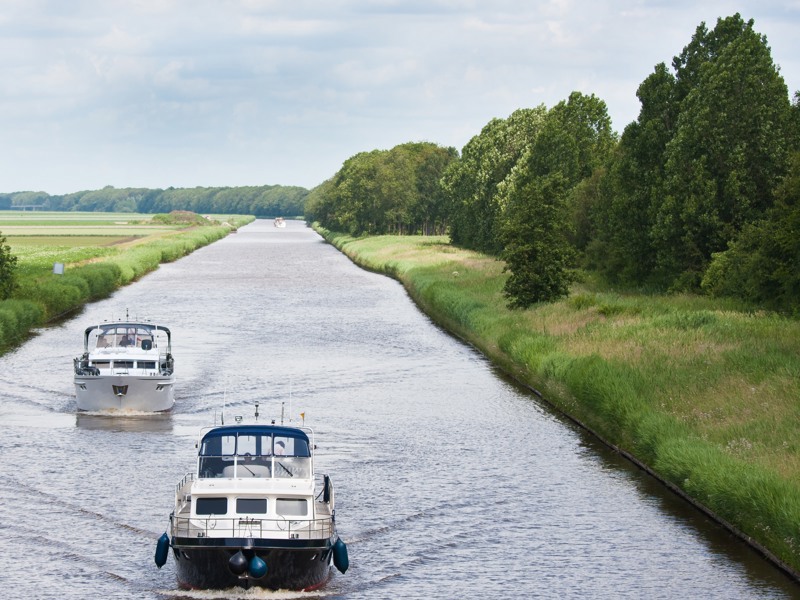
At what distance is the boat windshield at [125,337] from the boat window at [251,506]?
2544cm

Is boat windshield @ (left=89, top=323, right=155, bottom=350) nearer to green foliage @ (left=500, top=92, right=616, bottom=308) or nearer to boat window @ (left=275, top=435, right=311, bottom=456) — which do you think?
boat window @ (left=275, top=435, right=311, bottom=456)

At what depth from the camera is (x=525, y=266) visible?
241 ft

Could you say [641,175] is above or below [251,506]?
above

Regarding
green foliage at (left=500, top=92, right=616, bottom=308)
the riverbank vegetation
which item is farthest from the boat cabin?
green foliage at (left=500, top=92, right=616, bottom=308)

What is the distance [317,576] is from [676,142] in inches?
2011

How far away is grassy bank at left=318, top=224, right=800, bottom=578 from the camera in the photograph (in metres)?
31.6

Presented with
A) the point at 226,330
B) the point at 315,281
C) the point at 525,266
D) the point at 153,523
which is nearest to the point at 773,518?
the point at 153,523

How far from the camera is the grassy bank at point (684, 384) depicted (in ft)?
104

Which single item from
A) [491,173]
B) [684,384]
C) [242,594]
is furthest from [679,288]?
[491,173]

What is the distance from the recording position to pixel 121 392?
49156mm

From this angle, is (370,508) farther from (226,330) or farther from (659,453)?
(226,330)

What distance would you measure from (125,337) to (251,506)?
87.6 ft

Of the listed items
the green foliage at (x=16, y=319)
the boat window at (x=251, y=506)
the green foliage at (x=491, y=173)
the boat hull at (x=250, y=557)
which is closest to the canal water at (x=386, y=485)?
the boat hull at (x=250, y=557)

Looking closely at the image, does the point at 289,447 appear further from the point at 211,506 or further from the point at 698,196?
the point at 698,196
